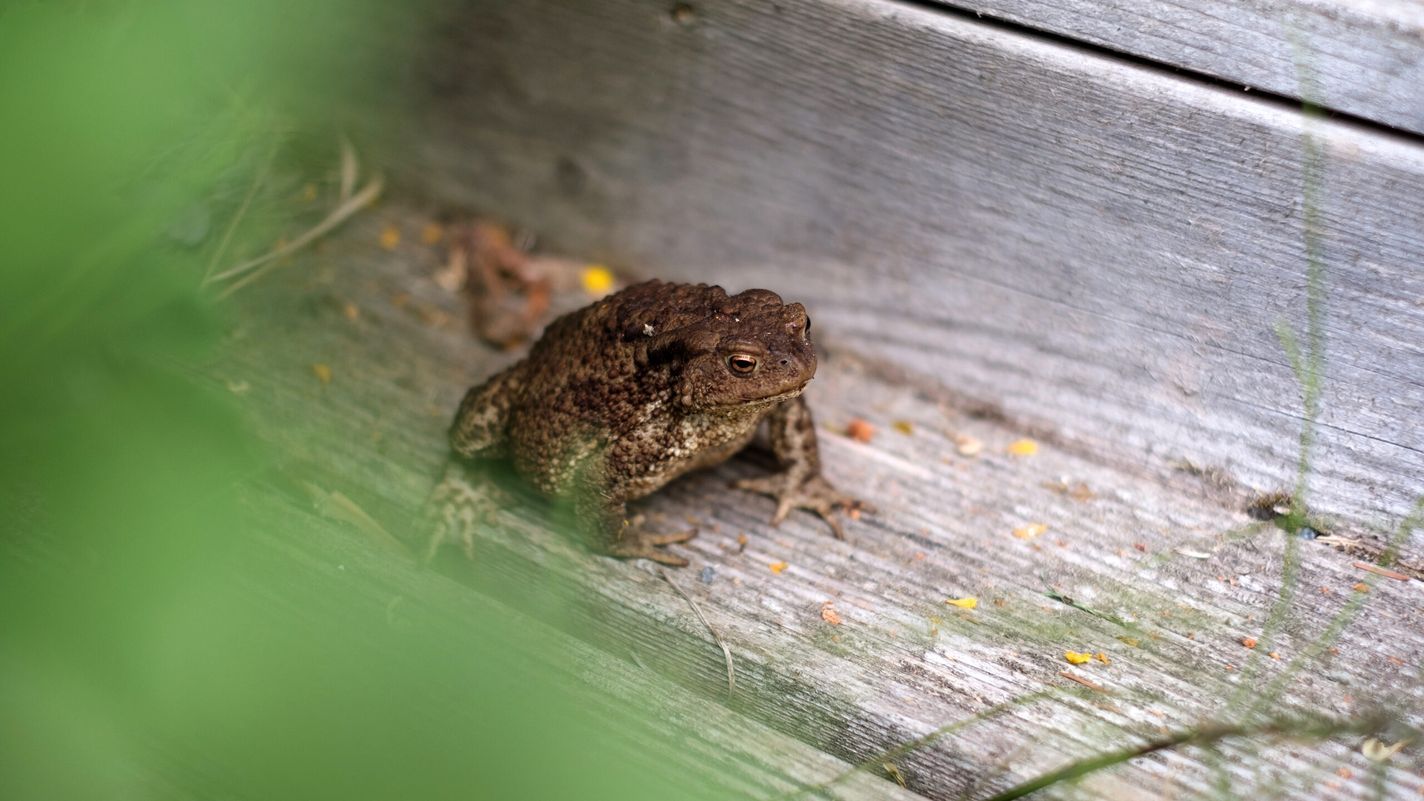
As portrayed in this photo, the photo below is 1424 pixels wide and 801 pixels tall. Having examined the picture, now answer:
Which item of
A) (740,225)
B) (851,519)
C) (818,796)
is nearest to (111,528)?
(818,796)

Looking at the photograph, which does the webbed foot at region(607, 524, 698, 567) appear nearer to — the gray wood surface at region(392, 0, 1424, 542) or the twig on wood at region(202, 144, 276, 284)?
the gray wood surface at region(392, 0, 1424, 542)

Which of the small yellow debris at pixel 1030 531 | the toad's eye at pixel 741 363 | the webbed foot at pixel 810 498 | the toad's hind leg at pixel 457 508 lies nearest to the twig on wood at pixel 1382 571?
the small yellow debris at pixel 1030 531

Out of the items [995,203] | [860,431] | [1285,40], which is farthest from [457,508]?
[1285,40]

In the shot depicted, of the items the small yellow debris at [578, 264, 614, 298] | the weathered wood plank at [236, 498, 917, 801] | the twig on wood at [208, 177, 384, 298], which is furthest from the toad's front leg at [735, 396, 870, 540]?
the twig on wood at [208, 177, 384, 298]

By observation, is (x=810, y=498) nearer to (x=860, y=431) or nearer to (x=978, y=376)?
(x=860, y=431)

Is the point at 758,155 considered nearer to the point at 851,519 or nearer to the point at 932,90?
the point at 932,90

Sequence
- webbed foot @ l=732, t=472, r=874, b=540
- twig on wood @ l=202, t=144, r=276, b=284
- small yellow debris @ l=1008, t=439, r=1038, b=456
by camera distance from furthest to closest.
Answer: twig on wood @ l=202, t=144, r=276, b=284
small yellow debris @ l=1008, t=439, r=1038, b=456
webbed foot @ l=732, t=472, r=874, b=540
